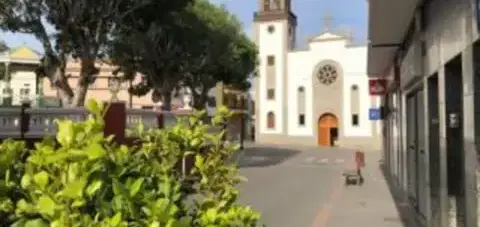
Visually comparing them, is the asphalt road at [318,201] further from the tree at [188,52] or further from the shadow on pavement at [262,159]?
the tree at [188,52]

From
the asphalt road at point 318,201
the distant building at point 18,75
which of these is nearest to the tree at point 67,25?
the asphalt road at point 318,201

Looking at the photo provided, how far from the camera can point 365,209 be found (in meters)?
13.7

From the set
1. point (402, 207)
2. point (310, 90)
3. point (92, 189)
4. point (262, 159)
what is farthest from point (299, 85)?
point (92, 189)

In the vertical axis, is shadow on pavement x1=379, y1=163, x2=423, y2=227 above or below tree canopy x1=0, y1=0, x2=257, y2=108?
below

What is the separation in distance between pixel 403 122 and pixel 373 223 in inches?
176

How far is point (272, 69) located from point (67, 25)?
1738 inches

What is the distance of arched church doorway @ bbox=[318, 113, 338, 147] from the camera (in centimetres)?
6194

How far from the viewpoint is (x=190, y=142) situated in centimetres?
339

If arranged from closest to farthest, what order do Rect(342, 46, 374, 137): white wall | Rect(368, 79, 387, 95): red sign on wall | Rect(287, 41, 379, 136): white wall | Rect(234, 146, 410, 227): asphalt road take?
Rect(234, 146, 410, 227): asphalt road, Rect(368, 79, 387, 95): red sign on wall, Rect(342, 46, 374, 137): white wall, Rect(287, 41, 379, 136): white wall

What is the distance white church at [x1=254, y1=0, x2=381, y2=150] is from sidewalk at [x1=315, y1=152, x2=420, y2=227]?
1640 inches

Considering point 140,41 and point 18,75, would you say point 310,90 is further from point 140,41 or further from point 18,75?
point 140,41

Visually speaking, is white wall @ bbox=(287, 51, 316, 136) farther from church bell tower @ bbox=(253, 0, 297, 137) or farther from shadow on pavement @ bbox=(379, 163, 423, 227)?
shadow on pavement @ bbox=(379, 163, 423, 227)

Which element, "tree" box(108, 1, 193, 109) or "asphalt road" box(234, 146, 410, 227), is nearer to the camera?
"asphalt road" box(234, 146, 410, 227)

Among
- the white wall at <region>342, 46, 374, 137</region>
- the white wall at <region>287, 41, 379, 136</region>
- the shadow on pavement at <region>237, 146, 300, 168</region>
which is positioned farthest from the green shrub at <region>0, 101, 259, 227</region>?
the white wall at <region>342, 46, 374, 137</region>
